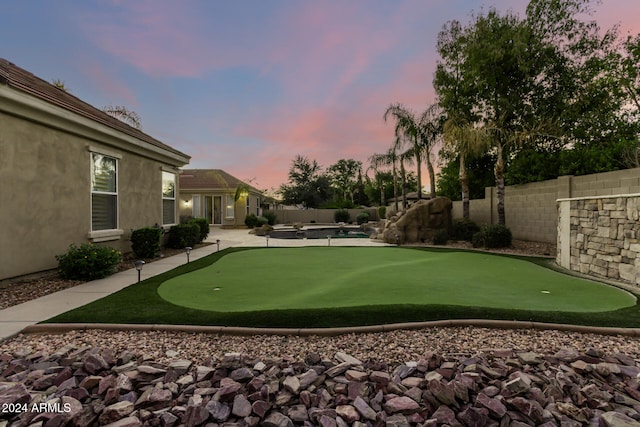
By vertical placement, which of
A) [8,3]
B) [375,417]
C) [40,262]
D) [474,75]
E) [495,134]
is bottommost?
[375,417]

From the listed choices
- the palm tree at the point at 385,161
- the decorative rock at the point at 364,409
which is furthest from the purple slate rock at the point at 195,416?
the palm tree at the point at 385,161

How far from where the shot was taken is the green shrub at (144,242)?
26.2 ft

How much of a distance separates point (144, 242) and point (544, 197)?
1325 centimetres

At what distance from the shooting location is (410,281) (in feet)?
16.8

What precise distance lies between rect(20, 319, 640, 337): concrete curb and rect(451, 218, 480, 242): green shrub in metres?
9.16

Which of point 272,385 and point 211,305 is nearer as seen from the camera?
point 272,385

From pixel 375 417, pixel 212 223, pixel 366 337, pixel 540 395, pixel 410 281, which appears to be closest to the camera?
pixel 375 417

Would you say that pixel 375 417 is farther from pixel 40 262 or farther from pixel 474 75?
pixel 474 75

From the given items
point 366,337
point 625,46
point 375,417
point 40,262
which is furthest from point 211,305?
point 625,46

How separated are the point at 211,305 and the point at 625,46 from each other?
1592cm

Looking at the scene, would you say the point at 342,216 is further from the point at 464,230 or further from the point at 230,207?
the point at 464,230

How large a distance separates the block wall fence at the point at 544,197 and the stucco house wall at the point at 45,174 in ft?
43.6

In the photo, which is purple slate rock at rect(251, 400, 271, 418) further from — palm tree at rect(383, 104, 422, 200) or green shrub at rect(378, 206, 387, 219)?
green shrub at rect(378, 206, 387, 219)

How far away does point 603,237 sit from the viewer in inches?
229
